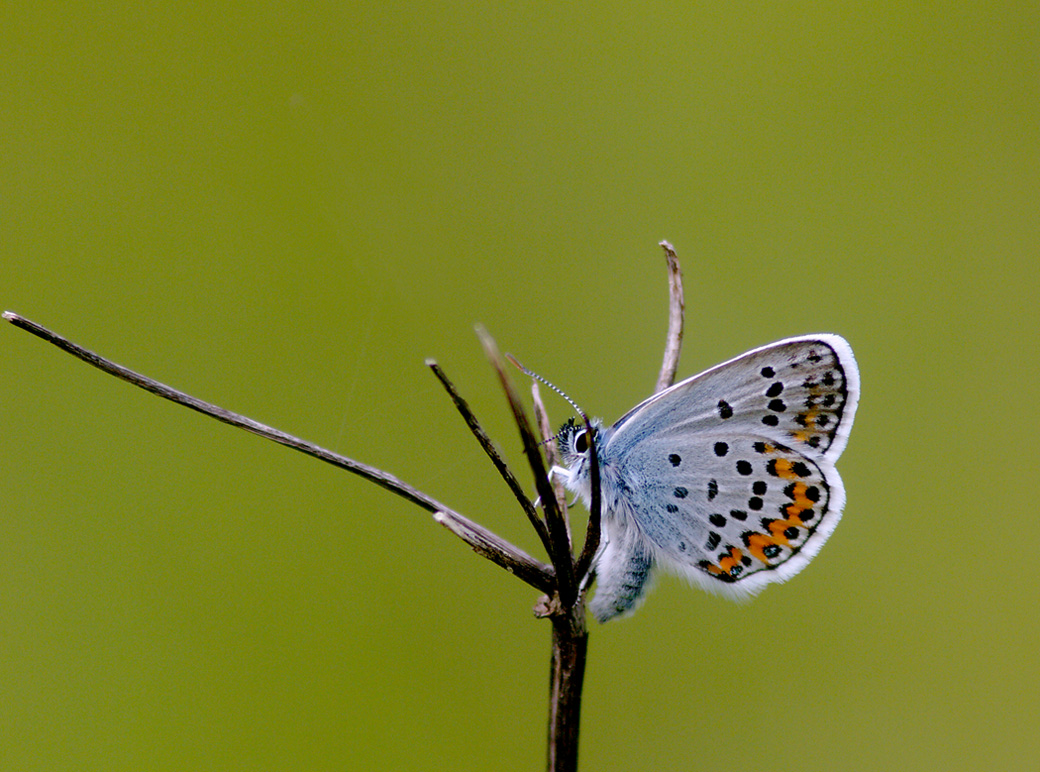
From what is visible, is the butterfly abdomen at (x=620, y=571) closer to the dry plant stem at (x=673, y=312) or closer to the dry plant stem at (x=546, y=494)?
the dry plant stem at (x=673, y=312)

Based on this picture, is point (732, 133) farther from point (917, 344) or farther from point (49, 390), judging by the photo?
point (49, 390)

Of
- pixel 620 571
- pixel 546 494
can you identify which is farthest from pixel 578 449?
pixel 546 494

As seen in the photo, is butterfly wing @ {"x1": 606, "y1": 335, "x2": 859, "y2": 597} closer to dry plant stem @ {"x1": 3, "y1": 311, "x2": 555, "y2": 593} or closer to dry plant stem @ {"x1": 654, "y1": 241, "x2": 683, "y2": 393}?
dry plant stem @ {"x1": 654, "y1": 241, "x2": 683, "y2": 393}

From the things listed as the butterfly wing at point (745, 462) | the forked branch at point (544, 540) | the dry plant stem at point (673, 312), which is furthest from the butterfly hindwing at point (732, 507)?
the forked branch at point (544, 540)

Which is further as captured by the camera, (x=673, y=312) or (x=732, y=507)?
(x=732, y=507)

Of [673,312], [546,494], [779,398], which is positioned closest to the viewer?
[546,494]

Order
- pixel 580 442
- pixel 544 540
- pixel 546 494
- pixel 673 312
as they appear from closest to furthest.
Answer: pixel 546 494 → pixel 544 540 → pixel 673 312 → pixel 580 442

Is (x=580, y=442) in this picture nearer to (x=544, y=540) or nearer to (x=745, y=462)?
(x=745, y=462)
